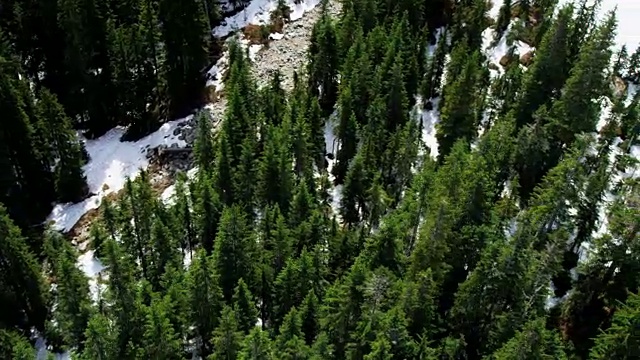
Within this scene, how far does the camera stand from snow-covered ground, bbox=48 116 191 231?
199 ft

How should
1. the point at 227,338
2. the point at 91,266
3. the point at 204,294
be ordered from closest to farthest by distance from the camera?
the point at 227,338
the point at 204,294
the point at 91,266

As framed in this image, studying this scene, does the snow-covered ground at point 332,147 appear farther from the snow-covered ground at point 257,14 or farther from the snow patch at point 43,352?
the snow patch at point 43,352

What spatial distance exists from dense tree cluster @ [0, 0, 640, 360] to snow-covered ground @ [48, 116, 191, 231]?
2.19 metres

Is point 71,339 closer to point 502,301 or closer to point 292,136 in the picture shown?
point 292,136

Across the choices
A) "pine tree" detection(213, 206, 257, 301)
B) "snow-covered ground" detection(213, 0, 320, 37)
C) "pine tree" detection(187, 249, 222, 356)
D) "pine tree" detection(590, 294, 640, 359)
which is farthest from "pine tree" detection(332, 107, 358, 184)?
"pine tree" detection(590, 294, 640, 359)

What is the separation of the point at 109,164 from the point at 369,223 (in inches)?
1230

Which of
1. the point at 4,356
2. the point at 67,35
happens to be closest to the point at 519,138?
the point at 4,356

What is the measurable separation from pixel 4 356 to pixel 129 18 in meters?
41.7

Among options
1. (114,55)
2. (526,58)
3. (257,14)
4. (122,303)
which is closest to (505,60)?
(526,58)

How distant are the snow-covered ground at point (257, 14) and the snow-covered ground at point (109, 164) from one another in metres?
16.9

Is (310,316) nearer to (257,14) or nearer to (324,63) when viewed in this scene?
(324,63)

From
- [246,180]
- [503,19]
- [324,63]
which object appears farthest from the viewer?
[503,19]

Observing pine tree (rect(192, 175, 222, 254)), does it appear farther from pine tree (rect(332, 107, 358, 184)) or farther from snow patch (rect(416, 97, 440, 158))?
snow patch (rect(416, 97, 440, 158))

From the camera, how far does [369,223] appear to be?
50.3 metres
